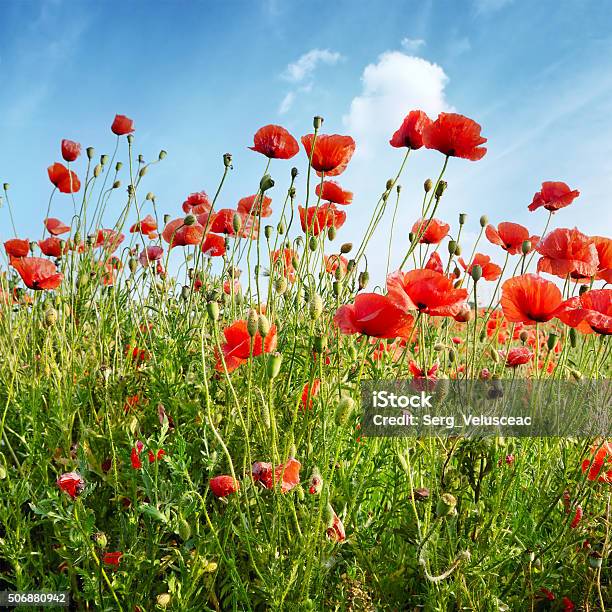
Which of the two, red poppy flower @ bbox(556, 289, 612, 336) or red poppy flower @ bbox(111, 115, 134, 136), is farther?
red poppy flower @ bbox(111, 115, 134, 136)

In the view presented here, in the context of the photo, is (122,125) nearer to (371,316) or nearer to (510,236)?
(510,236)

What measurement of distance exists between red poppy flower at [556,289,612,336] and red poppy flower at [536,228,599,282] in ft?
0.82

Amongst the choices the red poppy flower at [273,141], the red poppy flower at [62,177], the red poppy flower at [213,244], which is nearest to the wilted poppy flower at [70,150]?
the red poppy flower at [62,177]

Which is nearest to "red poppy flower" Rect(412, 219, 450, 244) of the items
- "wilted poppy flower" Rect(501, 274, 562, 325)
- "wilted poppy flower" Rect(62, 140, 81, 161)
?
"wilted poppy flower" Rect(501, 274, 562, 325)

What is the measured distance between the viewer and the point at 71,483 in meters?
1.51

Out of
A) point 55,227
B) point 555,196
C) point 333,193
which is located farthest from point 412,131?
point 55,227

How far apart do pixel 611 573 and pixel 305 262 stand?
4.61ft

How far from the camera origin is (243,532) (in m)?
1.35

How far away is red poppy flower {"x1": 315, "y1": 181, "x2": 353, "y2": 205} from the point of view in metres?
2.18

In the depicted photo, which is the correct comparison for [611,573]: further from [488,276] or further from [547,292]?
[488,276]

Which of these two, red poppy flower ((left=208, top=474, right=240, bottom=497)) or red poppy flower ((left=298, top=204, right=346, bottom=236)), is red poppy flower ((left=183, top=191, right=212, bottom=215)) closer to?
red poppy flower ((left=298, top=204, right=346, bottom=236))

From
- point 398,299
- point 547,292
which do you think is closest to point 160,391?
point 398,299

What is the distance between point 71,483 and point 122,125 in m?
2.03

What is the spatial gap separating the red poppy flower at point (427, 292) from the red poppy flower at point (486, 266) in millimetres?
1062
